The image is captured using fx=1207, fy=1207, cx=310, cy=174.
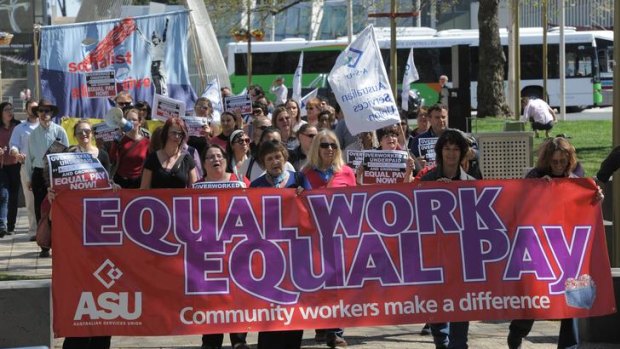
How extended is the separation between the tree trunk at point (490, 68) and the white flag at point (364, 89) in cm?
2121

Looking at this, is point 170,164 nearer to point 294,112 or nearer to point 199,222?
point 199,222

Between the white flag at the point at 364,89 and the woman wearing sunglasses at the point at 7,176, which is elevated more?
the white flag at the point at 364,89

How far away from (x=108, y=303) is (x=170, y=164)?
75.2 inches

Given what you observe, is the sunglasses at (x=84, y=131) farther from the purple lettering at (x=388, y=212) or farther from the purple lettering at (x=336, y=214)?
the purple lettering at (x=388, y=212)

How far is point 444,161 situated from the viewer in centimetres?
819

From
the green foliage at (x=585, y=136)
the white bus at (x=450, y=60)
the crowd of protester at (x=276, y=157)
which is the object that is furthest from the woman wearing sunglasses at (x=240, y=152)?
the white bus at (x=450, y=60)

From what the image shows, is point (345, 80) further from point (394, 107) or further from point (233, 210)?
point (233, 210)

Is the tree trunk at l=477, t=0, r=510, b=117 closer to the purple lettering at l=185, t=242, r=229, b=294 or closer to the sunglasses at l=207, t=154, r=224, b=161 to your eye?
the sunglasses at l=207, t=154, r=224, b=161

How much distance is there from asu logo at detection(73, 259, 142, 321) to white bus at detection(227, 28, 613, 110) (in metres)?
36.7

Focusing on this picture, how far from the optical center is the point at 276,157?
8102mm

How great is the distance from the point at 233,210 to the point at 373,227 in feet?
3.02

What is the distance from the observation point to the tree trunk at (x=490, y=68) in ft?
105

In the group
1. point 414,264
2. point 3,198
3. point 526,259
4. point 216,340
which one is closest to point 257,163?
point 216,340

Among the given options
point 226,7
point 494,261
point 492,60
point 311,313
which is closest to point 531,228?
point 494,261
